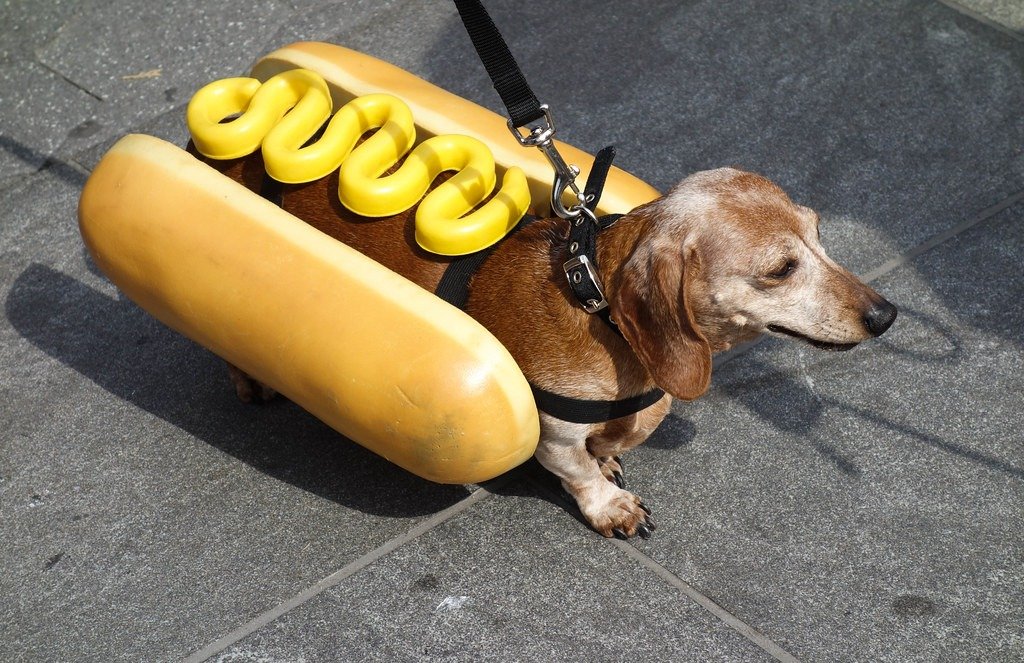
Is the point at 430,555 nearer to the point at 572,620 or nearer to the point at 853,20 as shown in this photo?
the point at 572,620

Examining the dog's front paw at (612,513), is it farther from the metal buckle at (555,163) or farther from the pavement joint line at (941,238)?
the pavement joint line at (941,238)

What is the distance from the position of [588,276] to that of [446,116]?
3.24ft

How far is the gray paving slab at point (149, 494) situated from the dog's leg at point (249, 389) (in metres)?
0.05

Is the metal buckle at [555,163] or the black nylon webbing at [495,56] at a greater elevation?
the black nylon webbing at [495,56]

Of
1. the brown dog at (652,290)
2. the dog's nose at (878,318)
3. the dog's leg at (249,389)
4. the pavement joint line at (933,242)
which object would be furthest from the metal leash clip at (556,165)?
the dog's leg at (249,389)

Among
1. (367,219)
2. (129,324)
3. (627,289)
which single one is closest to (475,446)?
(627,289)

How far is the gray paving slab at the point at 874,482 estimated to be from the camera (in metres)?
3.19

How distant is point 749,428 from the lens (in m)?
3.79

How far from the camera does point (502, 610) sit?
3314mm

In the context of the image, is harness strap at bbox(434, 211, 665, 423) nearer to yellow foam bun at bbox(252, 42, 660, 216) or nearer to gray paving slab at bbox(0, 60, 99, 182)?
yellow foam bun at bbox(252, 42, 660, 216)

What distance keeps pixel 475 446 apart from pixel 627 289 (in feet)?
2.02

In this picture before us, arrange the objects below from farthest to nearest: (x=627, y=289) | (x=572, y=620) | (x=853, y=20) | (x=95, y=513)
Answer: (x=853, y=20), (x=95, y=513), (x=572, y=620), (x=627, y=289)

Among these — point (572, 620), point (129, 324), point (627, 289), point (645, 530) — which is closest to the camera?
point (627, 289)

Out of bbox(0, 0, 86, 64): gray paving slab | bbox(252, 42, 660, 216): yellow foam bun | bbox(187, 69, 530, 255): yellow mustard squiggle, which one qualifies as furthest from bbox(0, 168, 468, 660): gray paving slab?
bbox(0, 0, 86, 64): gray paving slab
